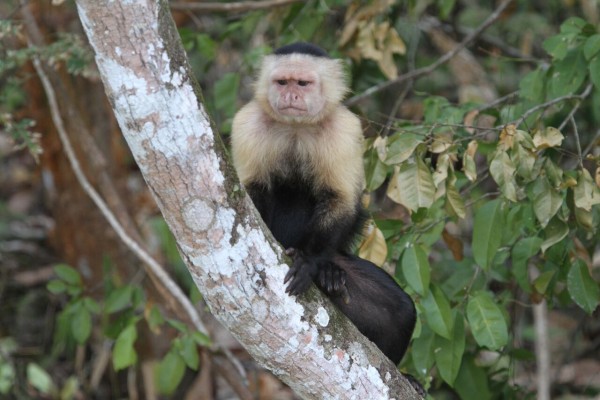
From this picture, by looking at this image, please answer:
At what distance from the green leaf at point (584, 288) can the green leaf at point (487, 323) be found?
0.31 metres

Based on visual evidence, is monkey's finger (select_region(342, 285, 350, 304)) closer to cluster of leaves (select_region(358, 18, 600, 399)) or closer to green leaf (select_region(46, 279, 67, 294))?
cluster of leaves (select_region(358, 18, 600, 399))

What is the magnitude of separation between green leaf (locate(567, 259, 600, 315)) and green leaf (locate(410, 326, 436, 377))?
1.67 feet

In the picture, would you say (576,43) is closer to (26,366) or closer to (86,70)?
(86,70)

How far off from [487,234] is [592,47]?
763 mm

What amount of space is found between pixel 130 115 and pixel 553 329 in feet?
15.1

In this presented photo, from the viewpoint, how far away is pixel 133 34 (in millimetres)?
2014

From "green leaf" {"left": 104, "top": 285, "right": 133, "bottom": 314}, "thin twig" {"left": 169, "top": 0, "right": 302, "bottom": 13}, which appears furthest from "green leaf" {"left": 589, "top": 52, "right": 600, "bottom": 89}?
"green leaf" {"left": 104, "top": 285, "right": 133, "bottom": 314}

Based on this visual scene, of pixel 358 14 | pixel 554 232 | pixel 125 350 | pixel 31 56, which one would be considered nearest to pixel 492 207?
pixel 554 232

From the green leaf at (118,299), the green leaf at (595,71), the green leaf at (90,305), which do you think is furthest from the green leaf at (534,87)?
the green leaf at (90,305)

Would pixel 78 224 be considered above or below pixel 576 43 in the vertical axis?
below

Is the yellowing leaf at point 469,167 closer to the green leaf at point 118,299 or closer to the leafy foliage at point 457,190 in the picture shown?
the leafy foliage at point 457,190

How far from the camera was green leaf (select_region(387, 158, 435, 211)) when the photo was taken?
2.78m

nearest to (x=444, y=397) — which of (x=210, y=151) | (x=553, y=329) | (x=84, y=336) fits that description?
(x=553, y=329)

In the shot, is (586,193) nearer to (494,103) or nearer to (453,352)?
(453,352)
